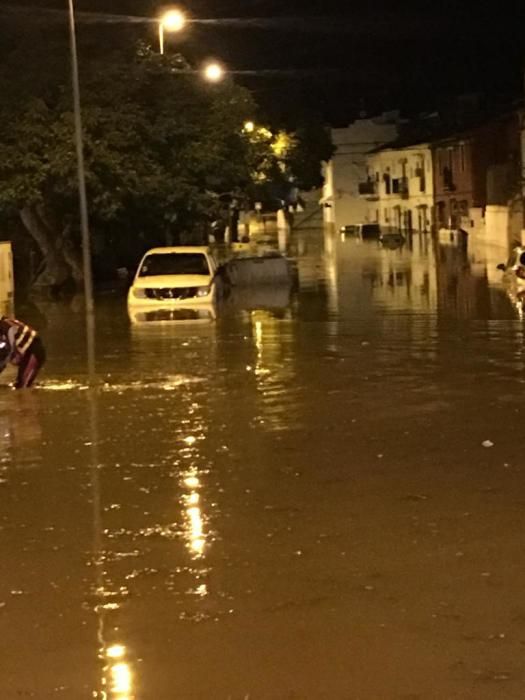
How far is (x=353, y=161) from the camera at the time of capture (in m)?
114

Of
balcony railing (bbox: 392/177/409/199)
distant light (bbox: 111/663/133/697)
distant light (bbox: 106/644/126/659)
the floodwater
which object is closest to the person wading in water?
the floodwater

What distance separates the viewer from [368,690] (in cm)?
600

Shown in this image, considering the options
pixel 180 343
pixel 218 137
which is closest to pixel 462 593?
pixel 180 343

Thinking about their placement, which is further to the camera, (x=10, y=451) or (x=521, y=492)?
(x=10, y=451)

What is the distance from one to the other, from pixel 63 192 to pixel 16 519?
26961 mm

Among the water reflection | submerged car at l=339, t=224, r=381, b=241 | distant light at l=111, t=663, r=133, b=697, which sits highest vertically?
submerged car at l=339, t=224, r=381, b=241

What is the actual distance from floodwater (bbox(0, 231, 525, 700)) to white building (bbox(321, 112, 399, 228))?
9538 centimetres

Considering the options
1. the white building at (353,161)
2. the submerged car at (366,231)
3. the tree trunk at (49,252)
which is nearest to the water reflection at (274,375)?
the tree trunk at (49,252)

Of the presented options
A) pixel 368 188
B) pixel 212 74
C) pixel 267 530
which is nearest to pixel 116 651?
pixel 267 530

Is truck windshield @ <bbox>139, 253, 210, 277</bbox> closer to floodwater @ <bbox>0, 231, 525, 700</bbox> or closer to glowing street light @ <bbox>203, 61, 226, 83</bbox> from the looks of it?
floodwater @ <bbox>0, 231, 525, 700</bbox>

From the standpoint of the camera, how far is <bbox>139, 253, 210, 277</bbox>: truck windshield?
29.1 metres

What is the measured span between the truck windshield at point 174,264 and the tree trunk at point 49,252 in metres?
10.0

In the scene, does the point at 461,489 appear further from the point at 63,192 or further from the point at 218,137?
the point at 218,137

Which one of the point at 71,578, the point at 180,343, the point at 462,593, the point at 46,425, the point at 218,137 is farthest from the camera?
the point at 218,137
